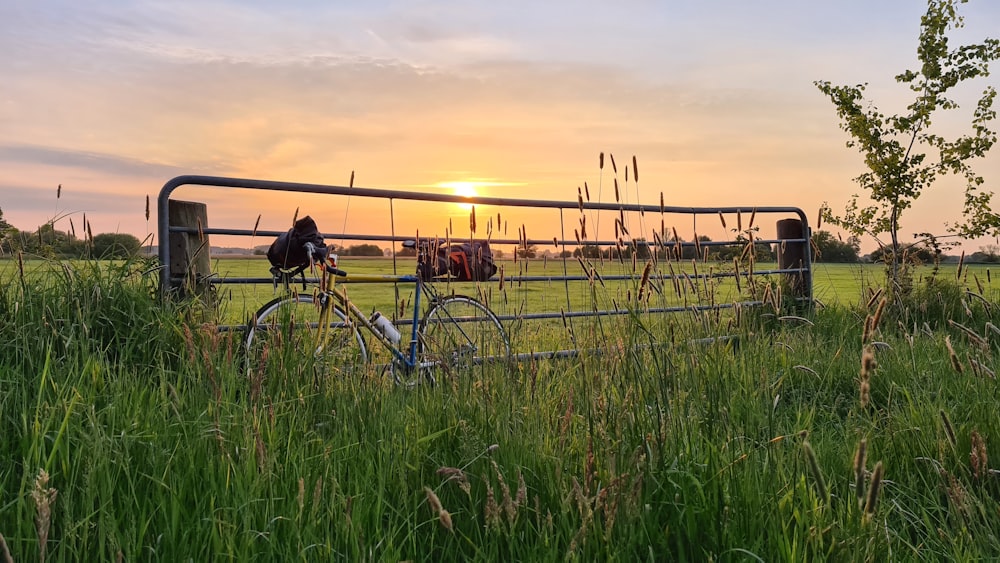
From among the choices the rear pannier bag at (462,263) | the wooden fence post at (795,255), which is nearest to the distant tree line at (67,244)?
the rear pannier bag at (462,263)

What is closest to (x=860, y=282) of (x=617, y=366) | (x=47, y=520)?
(x=617, y=366)

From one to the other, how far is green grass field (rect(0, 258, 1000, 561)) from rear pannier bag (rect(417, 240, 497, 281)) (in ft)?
6.47

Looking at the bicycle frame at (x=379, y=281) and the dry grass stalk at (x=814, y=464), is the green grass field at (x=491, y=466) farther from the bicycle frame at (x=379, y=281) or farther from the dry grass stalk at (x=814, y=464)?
the bicycle frame at (x=379, y=281)

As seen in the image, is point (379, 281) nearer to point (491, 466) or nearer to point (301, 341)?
point (301, 341)

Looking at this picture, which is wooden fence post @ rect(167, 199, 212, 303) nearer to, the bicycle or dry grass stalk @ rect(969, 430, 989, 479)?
the bicycle

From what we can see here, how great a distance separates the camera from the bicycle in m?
3.33

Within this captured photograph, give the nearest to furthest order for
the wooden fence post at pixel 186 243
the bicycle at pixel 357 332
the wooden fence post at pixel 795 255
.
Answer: the bicycle at pixel 357 332
the wooden fence post at pixel 186 243
the wooden fence post at pixel 795 255

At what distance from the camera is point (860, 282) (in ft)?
23.1

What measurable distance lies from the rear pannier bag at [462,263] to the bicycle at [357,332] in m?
0.06

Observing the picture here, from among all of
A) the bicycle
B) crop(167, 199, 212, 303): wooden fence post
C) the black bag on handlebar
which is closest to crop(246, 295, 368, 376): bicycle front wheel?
the bicycle

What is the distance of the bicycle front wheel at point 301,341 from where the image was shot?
3398 mm

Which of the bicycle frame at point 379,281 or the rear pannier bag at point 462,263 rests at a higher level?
the rear pannier bag at point 462,263

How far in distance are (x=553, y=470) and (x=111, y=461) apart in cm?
137

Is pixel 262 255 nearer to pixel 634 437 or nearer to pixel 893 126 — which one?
pixel 634 437
